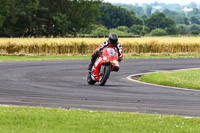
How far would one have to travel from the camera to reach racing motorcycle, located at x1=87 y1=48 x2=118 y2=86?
1736 cm

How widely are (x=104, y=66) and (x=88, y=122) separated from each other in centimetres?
766

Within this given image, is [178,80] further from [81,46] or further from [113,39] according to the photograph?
[81,46]

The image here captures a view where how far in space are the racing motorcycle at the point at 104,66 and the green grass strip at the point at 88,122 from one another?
A: 6113mm

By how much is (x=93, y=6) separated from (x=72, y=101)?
68410mm

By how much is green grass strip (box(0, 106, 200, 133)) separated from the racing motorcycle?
6.11 m

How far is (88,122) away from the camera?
9.95m

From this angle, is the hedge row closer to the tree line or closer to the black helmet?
the black helmet

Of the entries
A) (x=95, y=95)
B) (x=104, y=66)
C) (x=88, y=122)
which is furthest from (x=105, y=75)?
(x=88, y=122)

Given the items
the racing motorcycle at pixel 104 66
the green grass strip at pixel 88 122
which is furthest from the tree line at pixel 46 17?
the green grass strip at pixel 88 122

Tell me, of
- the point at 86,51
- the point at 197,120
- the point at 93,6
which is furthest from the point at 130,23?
the point at 197,120

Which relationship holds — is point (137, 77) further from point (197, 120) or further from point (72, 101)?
point (197, 120)

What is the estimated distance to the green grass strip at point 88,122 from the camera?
9.18 metres

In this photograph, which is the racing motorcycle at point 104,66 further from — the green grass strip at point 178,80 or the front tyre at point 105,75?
the green grass strip at point 178,80

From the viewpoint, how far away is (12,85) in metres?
17.4
